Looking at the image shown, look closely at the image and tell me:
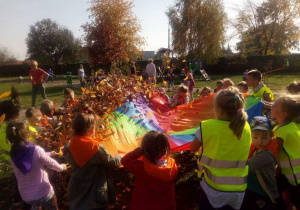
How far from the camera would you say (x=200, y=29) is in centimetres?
2902

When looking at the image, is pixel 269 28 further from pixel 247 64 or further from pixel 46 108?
pixel 46 108

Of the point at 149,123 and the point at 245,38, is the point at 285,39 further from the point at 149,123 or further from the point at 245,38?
the point at 149,123

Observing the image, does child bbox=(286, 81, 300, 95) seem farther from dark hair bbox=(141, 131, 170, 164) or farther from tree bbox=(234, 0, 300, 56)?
tree bbox=(234, 0, 300, 56)

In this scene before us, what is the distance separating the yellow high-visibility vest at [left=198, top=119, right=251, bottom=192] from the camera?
215 cm

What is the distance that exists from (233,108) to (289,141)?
2.77ft

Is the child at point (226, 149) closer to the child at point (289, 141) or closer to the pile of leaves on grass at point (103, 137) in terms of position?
the child at point (289, 141)

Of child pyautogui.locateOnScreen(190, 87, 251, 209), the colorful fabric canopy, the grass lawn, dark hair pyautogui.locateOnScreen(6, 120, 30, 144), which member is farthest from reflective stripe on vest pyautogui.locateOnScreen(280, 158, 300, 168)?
the grass lawn

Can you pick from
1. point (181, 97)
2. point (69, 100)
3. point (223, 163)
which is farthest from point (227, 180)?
point (181, 97)

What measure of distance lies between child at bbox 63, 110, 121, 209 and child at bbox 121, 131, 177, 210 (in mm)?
295

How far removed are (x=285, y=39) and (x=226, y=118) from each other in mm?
37580

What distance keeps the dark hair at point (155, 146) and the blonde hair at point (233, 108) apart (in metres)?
0.59

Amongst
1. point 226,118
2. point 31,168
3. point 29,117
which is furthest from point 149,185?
point 29,117

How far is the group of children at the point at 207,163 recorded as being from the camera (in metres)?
2.18

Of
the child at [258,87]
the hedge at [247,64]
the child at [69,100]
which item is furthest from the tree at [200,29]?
the child at [69,100]
